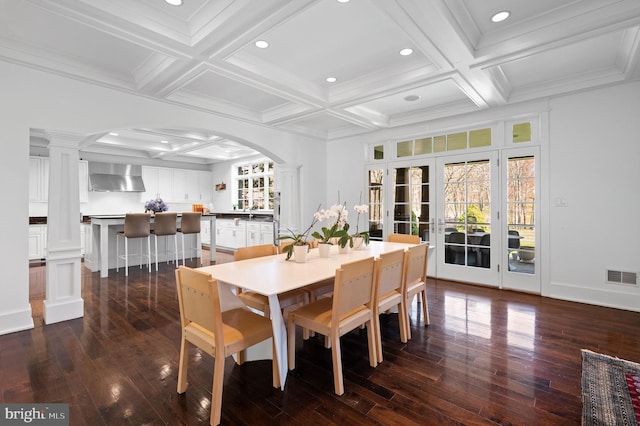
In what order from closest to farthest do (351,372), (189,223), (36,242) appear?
(351,372)
(189,223)
(36,242)

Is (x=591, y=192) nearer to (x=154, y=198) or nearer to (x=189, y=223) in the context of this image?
(x=189, y=223)

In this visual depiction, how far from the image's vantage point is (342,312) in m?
2.11

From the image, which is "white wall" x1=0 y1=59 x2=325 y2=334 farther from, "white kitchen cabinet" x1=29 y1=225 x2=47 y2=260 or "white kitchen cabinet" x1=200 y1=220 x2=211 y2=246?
"white kitchen cabinet" x1=200 y1=220 x2=211 y2=246

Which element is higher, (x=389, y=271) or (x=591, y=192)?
(x=591, y=192)

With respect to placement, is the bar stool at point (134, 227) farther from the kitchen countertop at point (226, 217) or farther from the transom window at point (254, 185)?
the transom window at point (254, 185)

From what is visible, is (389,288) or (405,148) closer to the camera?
(389,288)

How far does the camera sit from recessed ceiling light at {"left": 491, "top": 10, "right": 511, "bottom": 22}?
2.57m

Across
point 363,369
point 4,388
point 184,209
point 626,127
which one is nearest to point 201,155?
point 184,209

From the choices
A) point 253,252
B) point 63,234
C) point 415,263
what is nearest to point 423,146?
point 415,263

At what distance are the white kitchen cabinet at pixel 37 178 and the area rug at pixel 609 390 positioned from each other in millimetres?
9118

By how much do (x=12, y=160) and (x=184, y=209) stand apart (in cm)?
648

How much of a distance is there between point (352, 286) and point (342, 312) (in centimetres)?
18

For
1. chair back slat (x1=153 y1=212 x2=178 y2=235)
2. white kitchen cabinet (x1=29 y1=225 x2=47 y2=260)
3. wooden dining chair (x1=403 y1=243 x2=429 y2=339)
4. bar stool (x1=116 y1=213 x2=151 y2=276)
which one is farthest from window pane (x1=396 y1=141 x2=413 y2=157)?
white kitchen cabinet (x1=29 y1=225 x2=47 y2=260)

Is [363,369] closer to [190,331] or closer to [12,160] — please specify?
[190,331]
